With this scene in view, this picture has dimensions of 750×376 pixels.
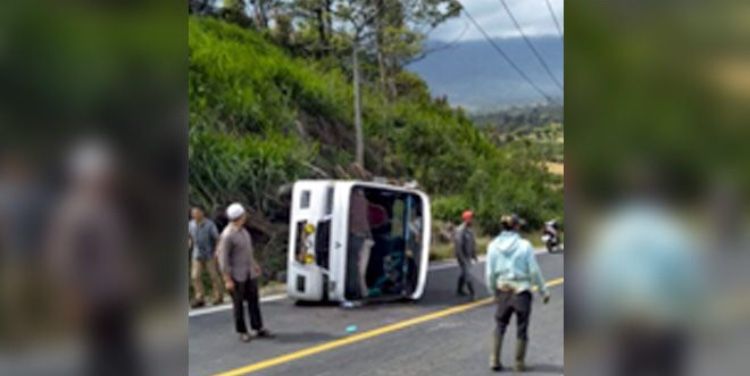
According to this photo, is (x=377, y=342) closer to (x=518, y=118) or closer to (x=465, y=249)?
(x=465, y=249)

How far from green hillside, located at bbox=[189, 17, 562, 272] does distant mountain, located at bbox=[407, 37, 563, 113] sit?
0.23 feet

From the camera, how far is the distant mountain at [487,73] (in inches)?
55.4

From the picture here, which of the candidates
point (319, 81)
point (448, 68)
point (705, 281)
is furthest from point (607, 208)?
point (319, 81)

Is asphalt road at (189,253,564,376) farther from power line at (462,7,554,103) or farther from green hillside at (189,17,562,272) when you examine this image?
power line at (462,7,554,103)

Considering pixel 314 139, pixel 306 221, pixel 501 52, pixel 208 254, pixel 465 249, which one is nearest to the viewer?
pixel 501 52

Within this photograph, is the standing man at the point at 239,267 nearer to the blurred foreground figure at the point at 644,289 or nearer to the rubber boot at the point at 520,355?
the rubber boot at the point at 520,355

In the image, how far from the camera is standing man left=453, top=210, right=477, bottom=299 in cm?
210

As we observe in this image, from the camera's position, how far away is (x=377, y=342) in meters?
1.91

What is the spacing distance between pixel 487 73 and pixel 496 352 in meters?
0.67

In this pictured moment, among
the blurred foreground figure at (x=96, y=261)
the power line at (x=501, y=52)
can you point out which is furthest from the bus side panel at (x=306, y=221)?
the blurred foreground figure at (x=96, y=261)

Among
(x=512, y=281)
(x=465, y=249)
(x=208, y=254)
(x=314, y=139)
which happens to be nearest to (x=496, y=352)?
(x=512, y=281)

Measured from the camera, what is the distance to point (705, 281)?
0.96 m

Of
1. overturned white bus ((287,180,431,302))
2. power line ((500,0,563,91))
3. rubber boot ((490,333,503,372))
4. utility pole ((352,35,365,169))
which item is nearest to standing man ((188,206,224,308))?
overturned white bus ((287,180,431,302))

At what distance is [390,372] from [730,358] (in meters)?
0.97
